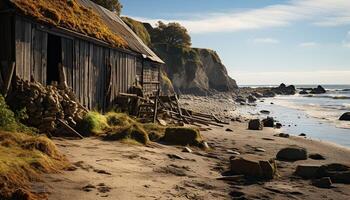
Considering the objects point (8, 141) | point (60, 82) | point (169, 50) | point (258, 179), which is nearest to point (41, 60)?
point (60, 82)

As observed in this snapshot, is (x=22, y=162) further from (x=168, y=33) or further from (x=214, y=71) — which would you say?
(x=214, y=71)

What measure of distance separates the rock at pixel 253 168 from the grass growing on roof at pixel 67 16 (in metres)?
7.22

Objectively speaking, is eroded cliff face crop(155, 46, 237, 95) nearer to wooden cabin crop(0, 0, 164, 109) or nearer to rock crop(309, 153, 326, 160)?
wooden cabin crop(0, 0, 164, 109)

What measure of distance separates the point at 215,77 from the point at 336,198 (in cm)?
7497

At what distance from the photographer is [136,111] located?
19344 millimetres

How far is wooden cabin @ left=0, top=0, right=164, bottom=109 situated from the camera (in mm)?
11312

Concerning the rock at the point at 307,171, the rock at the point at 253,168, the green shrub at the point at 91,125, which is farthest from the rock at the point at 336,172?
the green shrub at the point at 91,125

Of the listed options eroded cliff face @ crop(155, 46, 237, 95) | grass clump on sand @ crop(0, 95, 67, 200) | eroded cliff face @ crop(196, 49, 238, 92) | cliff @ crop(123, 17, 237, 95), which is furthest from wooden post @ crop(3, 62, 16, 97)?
eroded cliff face @ crop(196, 49, 238, 92)

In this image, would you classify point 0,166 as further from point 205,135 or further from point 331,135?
point 331,135

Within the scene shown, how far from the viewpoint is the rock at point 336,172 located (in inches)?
408

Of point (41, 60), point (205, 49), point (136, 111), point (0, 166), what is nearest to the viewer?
point (0, 166)

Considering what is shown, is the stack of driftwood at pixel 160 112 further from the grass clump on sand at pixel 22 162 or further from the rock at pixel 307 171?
the grass clump on sand at pixel 22 162

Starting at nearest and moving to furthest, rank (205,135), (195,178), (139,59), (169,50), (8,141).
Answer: (8,141)
(195,178)
(205,135)
(139,59)
(169,50)

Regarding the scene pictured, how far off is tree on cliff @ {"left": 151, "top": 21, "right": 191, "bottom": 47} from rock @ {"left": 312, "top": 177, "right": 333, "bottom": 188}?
192ft
